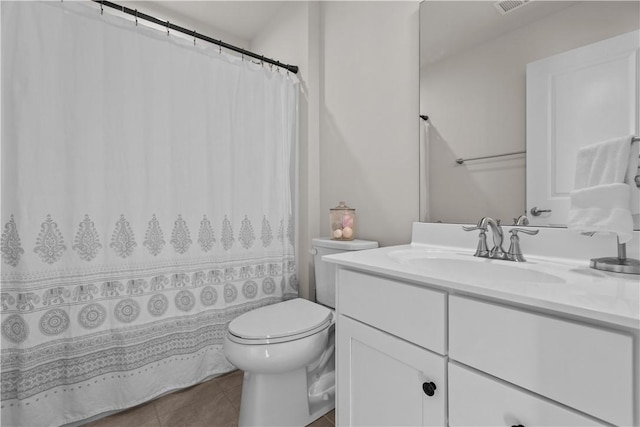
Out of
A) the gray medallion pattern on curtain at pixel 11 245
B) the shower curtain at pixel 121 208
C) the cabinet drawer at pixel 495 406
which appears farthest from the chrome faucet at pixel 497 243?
the gray medallion pattern on curtain at pixel 11 245

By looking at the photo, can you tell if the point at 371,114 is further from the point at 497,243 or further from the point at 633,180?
the point at 633,180

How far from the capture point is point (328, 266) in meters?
1.61

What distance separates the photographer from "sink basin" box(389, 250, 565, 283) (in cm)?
85

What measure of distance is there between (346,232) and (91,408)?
1.42 metres

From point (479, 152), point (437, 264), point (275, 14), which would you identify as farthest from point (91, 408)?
point (275, 14)

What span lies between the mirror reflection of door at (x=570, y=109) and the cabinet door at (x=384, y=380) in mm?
657

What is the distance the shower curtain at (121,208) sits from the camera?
46.4 inches

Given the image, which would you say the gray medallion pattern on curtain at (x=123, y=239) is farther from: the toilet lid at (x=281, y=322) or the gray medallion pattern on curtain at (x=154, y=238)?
the toilet lid at (x=281, y=322)

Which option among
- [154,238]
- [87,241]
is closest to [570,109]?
[154,238]

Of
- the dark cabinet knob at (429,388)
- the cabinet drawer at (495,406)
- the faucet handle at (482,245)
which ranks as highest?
the faucet handle at (482,245)

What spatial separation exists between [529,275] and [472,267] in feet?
0.54

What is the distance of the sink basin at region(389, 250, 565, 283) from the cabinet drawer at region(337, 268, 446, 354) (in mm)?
83

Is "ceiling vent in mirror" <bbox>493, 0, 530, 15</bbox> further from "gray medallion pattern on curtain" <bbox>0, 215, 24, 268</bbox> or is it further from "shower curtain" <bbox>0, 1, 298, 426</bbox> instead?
"gray medallion pattern on curtain" <bbox>0, 215, 24, 268</bbox>

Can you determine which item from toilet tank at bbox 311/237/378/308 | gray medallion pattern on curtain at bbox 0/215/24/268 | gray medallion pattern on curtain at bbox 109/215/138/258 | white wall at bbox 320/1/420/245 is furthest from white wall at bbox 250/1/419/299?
gray medallion pattern on curtain at bbox 0/215/24/268
